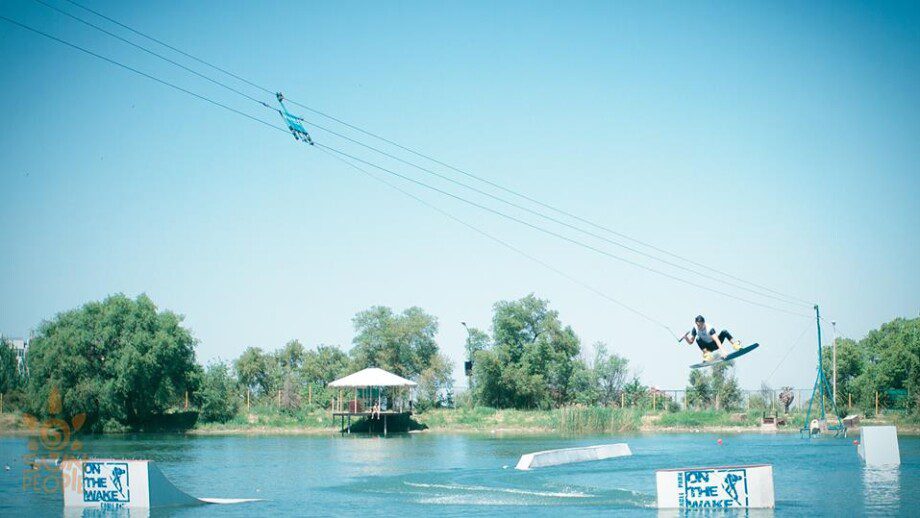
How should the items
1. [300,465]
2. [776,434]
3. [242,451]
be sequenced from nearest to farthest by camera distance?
[300,465] → [242,451] → [776,434]

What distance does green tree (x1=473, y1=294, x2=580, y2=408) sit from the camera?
7369 centimetres

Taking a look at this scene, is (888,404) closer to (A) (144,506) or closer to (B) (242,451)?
(B) (242,451)

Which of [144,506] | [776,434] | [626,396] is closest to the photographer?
[144,506]

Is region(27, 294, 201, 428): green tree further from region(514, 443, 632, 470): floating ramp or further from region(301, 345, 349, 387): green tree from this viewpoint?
region(514, 443, 632, 470): floating ramp

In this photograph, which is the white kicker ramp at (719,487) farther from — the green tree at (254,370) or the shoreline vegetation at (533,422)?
the green tree at (254,370)

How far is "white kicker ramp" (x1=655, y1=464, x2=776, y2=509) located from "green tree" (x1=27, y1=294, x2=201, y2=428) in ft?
158

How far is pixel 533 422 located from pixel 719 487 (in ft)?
148

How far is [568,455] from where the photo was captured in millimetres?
38125

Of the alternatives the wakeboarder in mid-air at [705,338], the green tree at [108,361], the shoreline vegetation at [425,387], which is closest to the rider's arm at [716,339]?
the wakeboarder in mid-air at [705,338]

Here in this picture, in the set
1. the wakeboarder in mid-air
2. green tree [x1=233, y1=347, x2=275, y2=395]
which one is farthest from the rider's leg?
green tree [x1=233, y1=347, x2=275, y2=395]

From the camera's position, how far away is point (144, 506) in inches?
960

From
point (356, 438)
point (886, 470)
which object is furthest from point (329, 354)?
point (886, 470)

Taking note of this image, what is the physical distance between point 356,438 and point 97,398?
18352 mm

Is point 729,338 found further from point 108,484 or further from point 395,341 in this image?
point 395,341
